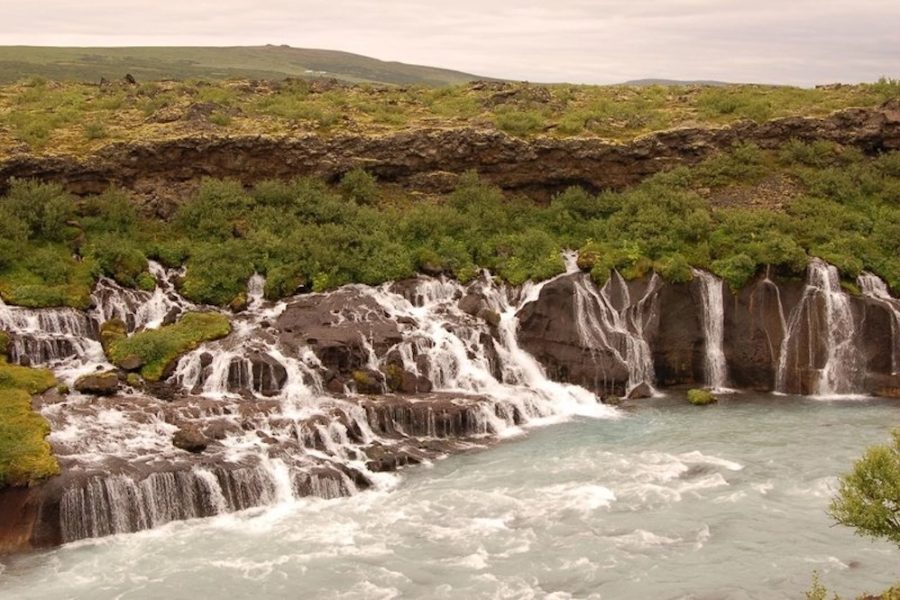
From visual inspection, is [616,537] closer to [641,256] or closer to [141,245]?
[641,256]

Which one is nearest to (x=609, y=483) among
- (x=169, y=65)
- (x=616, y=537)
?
(x=616, y=537)

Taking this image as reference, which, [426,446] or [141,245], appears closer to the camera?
[426,446]

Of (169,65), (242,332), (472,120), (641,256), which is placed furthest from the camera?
(169,65)

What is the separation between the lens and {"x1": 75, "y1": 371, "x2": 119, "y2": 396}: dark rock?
32594 millimetres

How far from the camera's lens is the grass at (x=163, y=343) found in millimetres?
Answer: 34875

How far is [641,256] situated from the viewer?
4172 centimetres

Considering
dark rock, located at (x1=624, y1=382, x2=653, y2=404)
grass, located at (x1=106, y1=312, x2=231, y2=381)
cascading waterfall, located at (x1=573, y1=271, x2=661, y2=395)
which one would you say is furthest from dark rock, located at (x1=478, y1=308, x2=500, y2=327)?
grass, located at (x1=106, y1=312, x2=231, y2=381)

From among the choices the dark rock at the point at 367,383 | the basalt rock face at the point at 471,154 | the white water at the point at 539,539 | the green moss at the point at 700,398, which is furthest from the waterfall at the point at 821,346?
the dark rock at the point at 367,383

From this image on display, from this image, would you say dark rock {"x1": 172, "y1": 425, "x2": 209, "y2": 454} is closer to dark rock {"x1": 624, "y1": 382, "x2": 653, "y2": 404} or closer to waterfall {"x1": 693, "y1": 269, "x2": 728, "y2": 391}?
dark rock {"x1": 624, "y1": 382, "x2": 653, "y2": 404}

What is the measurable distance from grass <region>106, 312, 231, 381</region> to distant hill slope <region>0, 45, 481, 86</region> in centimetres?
7473

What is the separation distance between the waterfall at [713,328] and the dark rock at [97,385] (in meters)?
23.4

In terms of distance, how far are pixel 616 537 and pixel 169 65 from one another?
129 m

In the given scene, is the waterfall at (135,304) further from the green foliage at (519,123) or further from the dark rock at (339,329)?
the green foliage at (519,123)

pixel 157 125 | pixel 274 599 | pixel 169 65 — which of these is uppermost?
pixel 169 65
